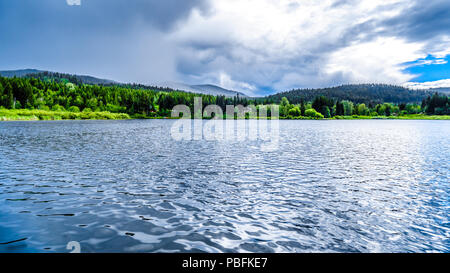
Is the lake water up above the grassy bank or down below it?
below

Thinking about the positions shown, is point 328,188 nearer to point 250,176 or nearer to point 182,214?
point 250,176

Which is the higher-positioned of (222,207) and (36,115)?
(36,115)

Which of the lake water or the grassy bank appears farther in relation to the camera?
the grassy bank

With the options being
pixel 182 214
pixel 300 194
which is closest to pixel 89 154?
pixel 182 214

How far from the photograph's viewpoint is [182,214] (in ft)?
45.4

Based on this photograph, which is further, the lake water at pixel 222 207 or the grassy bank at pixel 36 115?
the grassy bank at pixel 36 115

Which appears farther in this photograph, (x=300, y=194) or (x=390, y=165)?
(x=390, y=165)

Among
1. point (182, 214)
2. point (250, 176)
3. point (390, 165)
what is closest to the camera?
point (182, 214)

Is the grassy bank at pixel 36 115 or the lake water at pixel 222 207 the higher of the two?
the grassy bank at pixel 36 115

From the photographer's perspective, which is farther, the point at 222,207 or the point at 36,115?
the point at 36,115
